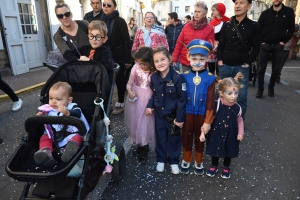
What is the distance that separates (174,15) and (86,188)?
665cm

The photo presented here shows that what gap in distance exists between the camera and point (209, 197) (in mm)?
2340

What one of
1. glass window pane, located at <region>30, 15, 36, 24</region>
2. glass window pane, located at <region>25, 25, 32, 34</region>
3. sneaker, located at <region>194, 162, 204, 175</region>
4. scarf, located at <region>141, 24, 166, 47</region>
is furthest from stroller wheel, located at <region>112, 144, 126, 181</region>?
glass window pane, located at <region>30, 15, 36, 24</region>

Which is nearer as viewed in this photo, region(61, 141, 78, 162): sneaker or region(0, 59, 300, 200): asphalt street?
region(61, 141, 78, 162): sneaker

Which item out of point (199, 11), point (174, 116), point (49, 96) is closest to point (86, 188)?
point (49, 96)

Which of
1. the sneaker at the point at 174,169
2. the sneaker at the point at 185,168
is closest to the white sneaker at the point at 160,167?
the sneaker at the point at 174,169

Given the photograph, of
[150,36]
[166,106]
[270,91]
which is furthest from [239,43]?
[270,91]

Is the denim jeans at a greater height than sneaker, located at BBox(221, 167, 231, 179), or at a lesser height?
greater

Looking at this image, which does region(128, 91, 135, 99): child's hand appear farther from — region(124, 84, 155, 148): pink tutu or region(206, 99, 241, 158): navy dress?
region(206, 99, 241, 158): navy dress

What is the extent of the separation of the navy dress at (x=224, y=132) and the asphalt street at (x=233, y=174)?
1.26 ft

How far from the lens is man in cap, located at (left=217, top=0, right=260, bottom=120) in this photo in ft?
11.3

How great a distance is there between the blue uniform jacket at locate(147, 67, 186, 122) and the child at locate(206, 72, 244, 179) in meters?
0.38

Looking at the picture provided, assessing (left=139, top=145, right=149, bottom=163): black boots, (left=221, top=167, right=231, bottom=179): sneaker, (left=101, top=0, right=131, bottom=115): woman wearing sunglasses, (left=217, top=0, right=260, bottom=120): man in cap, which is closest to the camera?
(left=221, top=167, right=231, bottom=179): sneaker

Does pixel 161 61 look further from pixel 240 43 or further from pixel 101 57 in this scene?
pixel 240 43

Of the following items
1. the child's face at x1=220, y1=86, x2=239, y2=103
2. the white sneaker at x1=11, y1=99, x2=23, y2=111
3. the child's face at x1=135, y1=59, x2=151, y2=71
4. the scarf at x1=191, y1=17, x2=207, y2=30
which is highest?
the scarf at x1=191, y1=17, x2=207, y2=30
